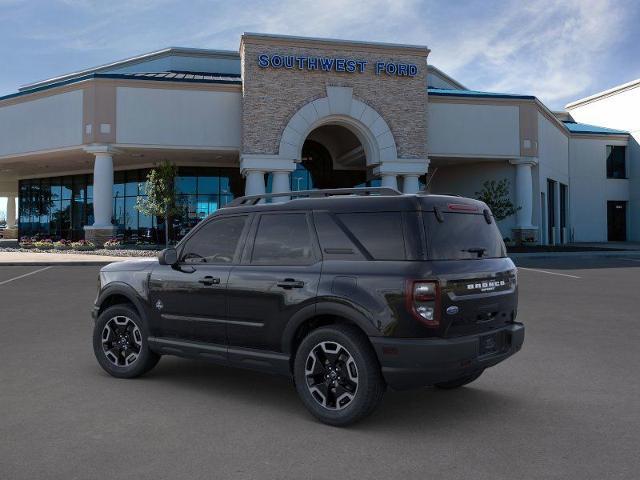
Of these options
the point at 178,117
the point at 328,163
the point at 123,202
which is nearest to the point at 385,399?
the point at 178,117

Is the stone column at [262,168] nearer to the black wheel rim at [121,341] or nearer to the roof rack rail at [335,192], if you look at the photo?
the black wheel rim at [121,341]

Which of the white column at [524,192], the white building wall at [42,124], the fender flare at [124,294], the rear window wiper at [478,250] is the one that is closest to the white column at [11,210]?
the white building wall at [42,124]

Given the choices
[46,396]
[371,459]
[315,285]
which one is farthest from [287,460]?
[46,396]

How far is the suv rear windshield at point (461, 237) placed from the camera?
451 centimetres

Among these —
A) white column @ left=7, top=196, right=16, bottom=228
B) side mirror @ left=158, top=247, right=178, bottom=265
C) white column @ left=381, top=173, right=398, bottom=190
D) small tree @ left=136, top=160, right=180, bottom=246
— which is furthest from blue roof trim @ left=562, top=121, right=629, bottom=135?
white column @ left=7, top=196, right=16, bottom=228

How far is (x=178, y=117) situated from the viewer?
29.7 metres

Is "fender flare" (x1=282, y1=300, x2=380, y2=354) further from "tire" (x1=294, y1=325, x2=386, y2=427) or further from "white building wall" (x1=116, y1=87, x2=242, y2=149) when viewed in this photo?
"white building wall" (x1=116, y1=87, x2=242, y2=149)

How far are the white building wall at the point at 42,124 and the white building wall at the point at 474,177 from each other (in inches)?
854

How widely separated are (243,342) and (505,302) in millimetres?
2263

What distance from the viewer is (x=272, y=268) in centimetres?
506

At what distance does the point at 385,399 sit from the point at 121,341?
2.77 meters

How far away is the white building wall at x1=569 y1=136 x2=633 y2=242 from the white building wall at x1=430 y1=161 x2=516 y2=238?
1073 centimetres

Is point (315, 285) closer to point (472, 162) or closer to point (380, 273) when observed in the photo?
point (380, 273)

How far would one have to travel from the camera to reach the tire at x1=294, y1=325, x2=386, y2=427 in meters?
4.42
